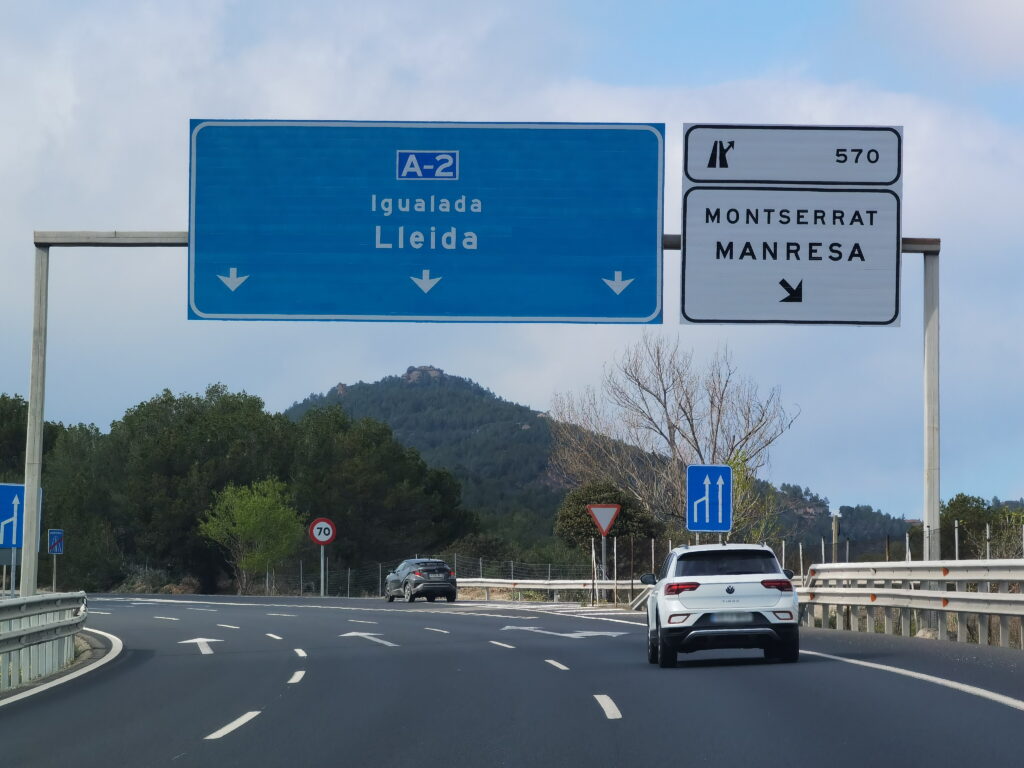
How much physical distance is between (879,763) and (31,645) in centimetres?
1250

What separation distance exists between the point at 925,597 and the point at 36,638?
13.3 m

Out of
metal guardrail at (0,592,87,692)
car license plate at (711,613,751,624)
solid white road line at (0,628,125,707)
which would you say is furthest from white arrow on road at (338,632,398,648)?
car license plate at (711,613,751,624)

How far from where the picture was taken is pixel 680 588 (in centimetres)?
1902

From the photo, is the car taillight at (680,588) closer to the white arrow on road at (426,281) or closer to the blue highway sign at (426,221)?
the blue highway sign at (426,221)

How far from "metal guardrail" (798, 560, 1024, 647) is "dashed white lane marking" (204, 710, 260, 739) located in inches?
423

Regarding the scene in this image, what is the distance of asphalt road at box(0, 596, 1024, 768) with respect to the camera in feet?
35.8

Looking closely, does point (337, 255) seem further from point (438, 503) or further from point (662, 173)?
→ point (438, 503)

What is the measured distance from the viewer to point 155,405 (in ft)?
342

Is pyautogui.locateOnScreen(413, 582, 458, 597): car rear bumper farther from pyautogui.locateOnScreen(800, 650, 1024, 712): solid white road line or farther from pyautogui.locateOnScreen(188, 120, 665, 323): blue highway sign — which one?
pyautogui.locateOnScreen(188, 120, 665, 323): blue highway sign

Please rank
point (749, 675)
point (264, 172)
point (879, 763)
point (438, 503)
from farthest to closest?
point (438, 503) → point (264, 172) → point (749, 675) → point (879, 763)

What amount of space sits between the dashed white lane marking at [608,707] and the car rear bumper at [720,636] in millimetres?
3545

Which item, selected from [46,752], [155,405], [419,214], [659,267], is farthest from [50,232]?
[155,405]

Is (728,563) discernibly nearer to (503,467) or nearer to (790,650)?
(790,650)

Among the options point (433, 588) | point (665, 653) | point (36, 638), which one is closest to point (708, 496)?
point (665, 653)
